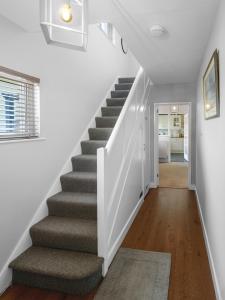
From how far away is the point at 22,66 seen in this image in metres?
2.41

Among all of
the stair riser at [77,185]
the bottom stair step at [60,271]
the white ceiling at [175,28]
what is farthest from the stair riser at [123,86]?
the bottom stair step at [60,271]

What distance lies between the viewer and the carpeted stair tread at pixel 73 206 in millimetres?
2785

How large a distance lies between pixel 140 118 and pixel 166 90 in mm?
1714

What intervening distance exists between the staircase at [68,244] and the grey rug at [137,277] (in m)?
0.16

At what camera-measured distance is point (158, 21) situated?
8.16 feet

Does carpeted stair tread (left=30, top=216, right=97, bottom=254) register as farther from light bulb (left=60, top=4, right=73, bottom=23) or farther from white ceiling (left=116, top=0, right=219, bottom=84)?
white ceiling (left=116, top=0, right=219, bottom=84)

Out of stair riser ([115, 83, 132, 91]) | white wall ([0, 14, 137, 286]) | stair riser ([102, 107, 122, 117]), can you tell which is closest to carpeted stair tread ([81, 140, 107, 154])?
white wall ([0, 14, 137, 286])

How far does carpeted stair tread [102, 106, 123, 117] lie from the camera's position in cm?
453

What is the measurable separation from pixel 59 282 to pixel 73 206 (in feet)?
2.73

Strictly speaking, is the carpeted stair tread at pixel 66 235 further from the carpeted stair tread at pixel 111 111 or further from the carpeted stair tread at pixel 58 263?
the carpeted stair tread at pixel 111 111

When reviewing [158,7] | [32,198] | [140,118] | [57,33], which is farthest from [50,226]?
[140,118]

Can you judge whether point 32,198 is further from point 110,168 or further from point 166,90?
point 166,90

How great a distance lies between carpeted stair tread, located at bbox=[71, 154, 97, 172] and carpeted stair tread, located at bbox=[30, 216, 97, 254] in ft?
3.13

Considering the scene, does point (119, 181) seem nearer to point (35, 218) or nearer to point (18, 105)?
point (35, 218)
